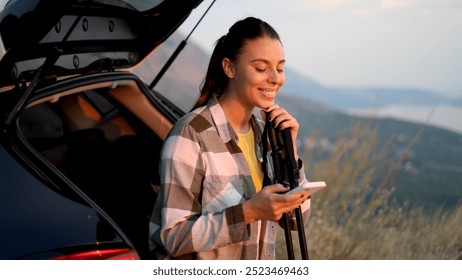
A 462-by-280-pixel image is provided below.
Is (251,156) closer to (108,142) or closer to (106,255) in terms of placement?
(106,255)

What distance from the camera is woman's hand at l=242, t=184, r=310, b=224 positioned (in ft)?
6.38

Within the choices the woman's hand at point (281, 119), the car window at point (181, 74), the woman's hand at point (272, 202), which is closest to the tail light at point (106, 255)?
the woman's hand at point (272, 202)

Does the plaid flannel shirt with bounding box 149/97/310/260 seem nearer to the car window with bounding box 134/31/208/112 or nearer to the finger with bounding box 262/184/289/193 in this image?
the finger with bounding box 262/184/289/193

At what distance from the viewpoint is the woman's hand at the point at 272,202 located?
1.95m

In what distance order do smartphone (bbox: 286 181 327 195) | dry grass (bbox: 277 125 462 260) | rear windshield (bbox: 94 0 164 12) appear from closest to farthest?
smartphone (bbox: 286 181 327 195), rear windshield (bbox: 94 0 164 12), dry grass (bbox: 277 125 462 260)

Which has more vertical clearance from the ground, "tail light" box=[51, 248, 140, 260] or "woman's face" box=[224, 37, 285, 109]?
"woman's face" box=[224, 37, 285, 109]

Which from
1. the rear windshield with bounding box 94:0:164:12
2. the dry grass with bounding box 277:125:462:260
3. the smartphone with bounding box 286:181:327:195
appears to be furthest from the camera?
the dry grass with bounding box 277:125:462:260

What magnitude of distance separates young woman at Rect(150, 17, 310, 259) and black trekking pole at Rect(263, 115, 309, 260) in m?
0.03

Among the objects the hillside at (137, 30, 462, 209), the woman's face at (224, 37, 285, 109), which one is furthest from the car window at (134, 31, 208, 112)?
the woman's face at (224, 37, 285, 109)

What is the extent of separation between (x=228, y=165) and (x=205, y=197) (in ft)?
0.39

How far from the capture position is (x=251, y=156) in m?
2.29

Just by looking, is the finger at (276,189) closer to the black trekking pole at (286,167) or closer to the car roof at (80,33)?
the black trekking pole at (286,167)

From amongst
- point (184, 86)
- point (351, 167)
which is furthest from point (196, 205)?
point (184, 86)
